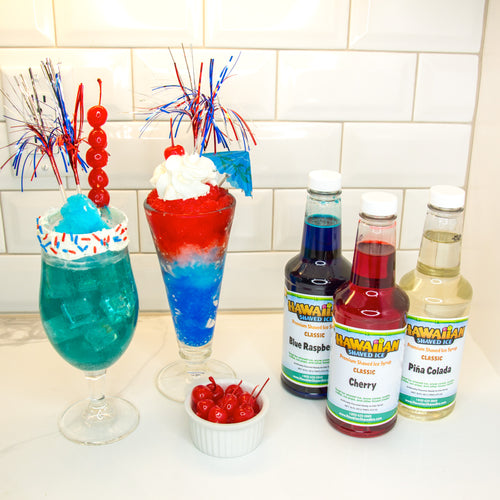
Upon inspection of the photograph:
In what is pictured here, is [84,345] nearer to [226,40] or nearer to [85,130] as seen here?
[85,130]

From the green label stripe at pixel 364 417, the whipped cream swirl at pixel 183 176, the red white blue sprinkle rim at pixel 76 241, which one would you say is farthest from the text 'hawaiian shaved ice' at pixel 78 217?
the green label stripe at pixel 364 417

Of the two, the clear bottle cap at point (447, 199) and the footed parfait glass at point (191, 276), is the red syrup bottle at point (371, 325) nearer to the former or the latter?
the clear bottle cap at point (447, 199)

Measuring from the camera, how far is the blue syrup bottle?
2.52ft

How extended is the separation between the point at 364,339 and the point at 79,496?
38 cm

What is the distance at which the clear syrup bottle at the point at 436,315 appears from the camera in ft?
2.44

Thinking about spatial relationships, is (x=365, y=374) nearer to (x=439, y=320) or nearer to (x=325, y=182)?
(x=439, y=320)

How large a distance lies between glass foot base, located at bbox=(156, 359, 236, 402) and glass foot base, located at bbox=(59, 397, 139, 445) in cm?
6

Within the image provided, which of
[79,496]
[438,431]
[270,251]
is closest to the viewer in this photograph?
[79,496]

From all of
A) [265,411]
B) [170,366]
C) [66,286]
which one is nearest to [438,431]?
[265,411]

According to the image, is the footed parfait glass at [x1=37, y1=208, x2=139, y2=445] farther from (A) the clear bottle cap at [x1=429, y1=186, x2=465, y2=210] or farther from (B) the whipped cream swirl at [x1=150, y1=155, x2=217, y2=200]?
(A) the clear bottle cap at [x1=429, y1=186, x2=465, y2=210]

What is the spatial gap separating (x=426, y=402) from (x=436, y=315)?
0.13 meters

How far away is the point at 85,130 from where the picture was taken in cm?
94

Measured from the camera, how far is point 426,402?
0.79 meters

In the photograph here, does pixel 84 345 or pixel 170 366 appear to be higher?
pixel 84 345
